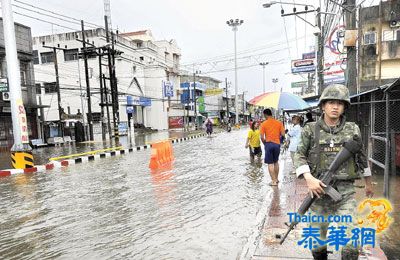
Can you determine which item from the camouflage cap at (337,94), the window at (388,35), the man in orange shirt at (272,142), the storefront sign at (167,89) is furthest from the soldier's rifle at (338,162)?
the storefront sign at (167,89)

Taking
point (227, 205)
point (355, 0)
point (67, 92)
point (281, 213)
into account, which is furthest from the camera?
point (67, 92)

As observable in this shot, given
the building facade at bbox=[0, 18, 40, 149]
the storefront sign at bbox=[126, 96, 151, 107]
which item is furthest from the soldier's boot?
the storefront sign at bbox=[126, 96, 151, 107]

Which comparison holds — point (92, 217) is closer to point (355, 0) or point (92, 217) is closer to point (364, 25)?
point (355, 0)

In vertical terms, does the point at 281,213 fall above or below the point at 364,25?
below

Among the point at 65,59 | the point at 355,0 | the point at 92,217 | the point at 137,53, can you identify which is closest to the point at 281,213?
the point at 92,217

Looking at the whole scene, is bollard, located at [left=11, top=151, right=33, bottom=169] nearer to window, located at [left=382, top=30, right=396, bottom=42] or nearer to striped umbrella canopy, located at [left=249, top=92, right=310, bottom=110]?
striped umbrella canopy, located at [left=249, top=92, right=310, bottom=110]

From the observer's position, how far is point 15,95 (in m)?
13.5

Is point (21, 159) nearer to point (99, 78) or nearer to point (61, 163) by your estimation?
point (61, 163)

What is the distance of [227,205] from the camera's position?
7.33 m

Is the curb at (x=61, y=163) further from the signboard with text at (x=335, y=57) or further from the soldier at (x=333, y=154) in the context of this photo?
the soldier at (x=333, y=154)

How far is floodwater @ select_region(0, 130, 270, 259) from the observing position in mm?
5094

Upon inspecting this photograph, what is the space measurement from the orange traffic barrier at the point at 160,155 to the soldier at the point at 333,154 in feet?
A: 33.7

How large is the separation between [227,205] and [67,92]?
4130 cm

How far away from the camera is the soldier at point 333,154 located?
3.19 meters
